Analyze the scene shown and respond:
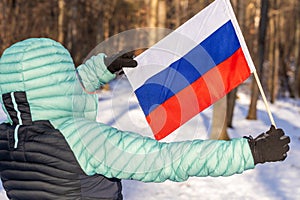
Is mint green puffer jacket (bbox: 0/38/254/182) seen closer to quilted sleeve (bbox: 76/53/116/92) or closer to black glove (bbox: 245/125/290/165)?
black glove (bbox: 245/125/290/165)

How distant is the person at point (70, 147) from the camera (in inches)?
83.4

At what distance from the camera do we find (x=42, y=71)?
2.31 metres

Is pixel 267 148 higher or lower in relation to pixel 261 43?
higher

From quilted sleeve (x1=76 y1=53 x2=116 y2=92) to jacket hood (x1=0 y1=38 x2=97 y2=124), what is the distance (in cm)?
51

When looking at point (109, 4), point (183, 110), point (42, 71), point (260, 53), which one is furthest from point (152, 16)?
point (109, 4)

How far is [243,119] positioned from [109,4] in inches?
647

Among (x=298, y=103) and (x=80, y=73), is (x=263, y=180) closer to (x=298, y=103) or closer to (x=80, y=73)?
(x=80, y=73)

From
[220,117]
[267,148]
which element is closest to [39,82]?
[267,148]

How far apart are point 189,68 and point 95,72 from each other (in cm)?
126

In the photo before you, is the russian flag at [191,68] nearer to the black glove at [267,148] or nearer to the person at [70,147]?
the person at [70,147]

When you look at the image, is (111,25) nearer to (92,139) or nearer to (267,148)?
(92,139)

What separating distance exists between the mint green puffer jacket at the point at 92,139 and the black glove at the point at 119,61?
494 millimetres

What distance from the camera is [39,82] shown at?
7.55 feet

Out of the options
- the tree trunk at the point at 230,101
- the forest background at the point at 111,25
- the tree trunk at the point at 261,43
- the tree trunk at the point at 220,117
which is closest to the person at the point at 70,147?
the tree trunk at the point at 220,117
